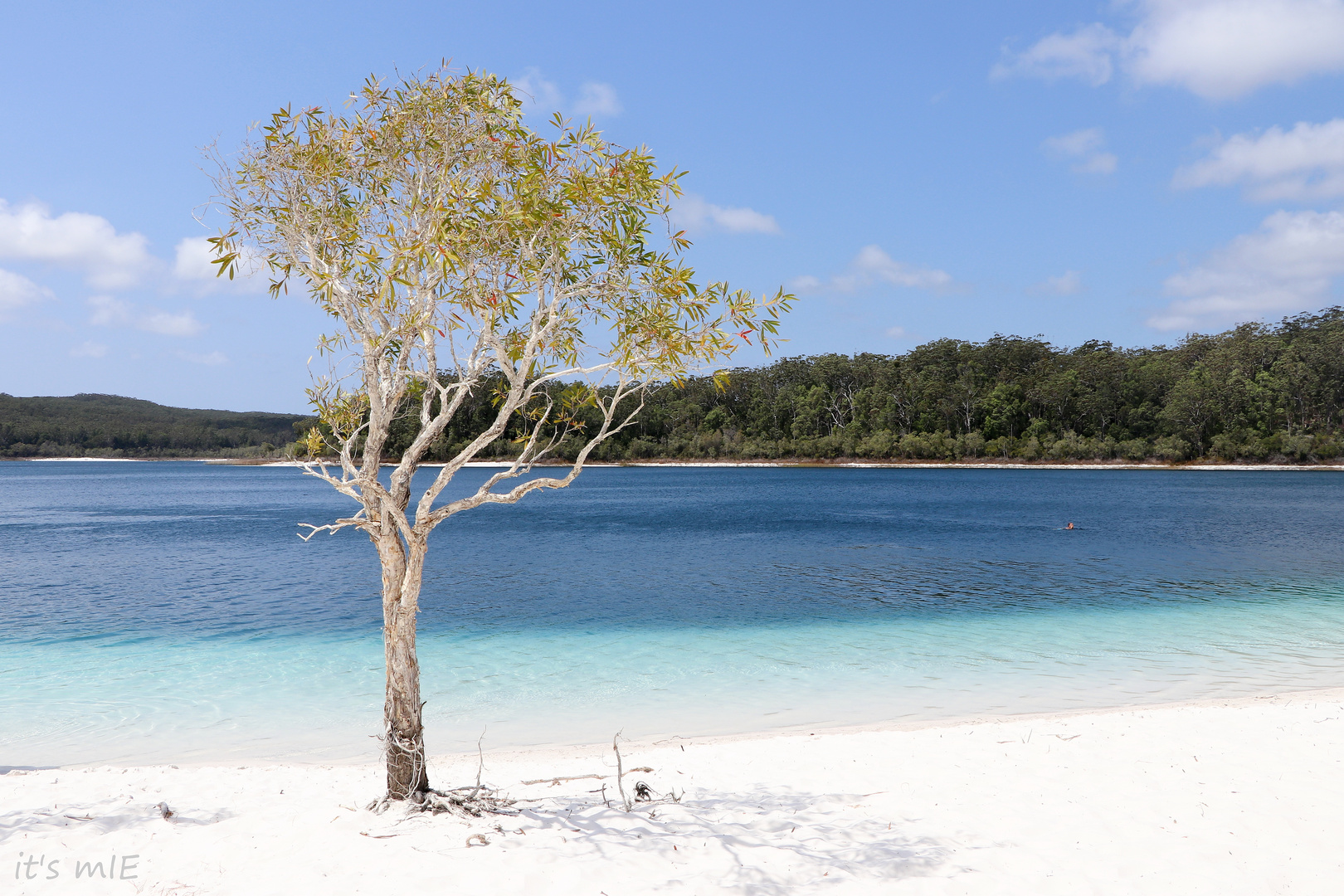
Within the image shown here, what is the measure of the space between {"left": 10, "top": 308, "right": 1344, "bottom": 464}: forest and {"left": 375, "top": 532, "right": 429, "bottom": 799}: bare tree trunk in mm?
83631

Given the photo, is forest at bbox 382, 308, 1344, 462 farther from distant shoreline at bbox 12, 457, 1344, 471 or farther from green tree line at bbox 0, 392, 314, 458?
green tree line at bbox 0, 392, 314, 458

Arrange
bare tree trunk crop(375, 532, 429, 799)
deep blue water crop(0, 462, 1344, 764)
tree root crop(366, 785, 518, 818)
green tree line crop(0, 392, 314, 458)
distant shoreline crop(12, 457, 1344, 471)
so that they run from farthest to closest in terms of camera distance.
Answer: green tree line crop(0, 392, 314, 458)
distant shoreline crop(12, 457, 1344, 471)
deep blue water crop(0, 462, 1344, 764)
tree root crop(366, 785, 518, 818)
bare tree trunk crop(375, 532, 429, 799)

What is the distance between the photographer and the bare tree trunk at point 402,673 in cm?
596

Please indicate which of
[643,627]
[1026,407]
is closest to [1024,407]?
[1026,407]

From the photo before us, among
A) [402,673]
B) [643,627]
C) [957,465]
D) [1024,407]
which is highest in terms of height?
[1024,407]

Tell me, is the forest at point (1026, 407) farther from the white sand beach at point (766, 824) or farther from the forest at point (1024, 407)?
the white sand beach at point (766, 824)

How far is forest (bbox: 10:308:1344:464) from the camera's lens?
331 ft

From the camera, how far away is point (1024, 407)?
11750 centimetres

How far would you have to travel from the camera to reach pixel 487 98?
604 cm

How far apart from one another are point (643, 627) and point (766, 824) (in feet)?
36.7

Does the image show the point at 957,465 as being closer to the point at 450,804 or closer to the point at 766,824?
the point at 766,824

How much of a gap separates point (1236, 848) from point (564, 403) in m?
6.28

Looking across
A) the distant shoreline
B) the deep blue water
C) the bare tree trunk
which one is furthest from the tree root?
the distant shoreline

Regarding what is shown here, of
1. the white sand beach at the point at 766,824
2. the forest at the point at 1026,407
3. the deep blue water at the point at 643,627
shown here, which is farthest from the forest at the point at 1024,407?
the white sand beach at the point at 766,824
